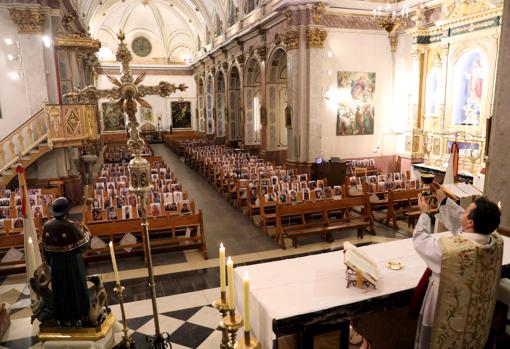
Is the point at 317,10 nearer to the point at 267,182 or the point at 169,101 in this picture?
the point at 267,182

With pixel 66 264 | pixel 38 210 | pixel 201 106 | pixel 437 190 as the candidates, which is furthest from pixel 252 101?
pixel 437 190

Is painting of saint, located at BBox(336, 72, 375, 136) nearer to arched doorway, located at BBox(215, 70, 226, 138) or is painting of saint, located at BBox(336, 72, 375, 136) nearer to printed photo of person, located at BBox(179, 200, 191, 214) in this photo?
printed photo of person, located at BBox(179, 200, 191, 214)

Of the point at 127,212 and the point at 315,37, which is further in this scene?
the point at 315,37

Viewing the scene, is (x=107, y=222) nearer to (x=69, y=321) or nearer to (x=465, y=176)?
(x=69, y=321)

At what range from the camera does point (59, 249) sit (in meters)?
3.43

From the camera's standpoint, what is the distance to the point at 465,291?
2877 millimetres

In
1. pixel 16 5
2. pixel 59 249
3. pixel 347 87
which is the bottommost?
pixel 59 249

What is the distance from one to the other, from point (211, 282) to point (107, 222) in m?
2.54

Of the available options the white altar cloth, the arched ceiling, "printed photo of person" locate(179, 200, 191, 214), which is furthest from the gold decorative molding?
the arched ceiling

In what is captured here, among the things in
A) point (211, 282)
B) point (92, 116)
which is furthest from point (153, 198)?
point (92, 116)

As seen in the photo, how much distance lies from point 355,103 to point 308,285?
1268 cm

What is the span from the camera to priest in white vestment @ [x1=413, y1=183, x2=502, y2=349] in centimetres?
277

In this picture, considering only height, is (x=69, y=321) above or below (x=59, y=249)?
below

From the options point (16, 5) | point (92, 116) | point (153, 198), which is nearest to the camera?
point (153, 198)
